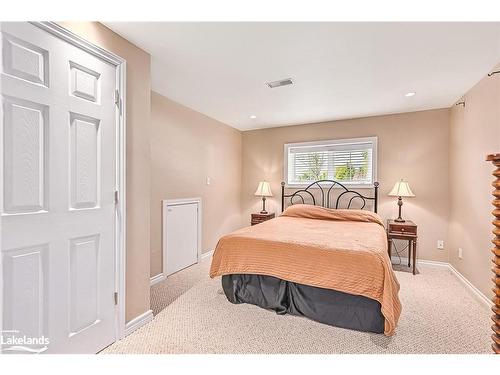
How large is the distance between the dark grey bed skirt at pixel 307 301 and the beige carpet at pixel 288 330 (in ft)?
0.21

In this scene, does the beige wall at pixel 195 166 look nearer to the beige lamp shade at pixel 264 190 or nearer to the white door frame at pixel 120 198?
the beige lamp shade at pixel 264 190

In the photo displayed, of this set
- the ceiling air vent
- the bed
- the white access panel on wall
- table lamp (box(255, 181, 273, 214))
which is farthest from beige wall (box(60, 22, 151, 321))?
table lamp (box(255, 181, 273, 214))

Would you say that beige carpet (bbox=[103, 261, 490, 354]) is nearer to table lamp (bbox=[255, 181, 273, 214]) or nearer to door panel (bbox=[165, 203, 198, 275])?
door panel (bbox=[165, 203, 198, 275])

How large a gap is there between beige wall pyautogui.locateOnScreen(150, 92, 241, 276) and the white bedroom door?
1.26 metres

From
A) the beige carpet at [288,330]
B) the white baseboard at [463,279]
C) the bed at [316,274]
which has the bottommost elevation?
the beige carpet at [288,330]

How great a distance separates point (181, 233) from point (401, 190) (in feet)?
10.9

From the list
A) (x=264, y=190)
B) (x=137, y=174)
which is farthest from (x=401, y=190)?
(x=137, y=174)

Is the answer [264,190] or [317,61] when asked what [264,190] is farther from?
[317,61]

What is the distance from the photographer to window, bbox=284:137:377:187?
402cm

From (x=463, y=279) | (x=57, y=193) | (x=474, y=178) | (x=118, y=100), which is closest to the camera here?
(x=57, y=193)

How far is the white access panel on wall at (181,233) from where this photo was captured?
3178mm

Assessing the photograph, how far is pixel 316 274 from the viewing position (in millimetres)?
2014

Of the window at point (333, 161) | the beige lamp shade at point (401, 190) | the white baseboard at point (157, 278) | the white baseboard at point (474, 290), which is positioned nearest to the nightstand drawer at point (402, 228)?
the beige lamp shade at point (401, 190)

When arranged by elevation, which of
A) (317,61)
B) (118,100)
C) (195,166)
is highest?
(317,61)
